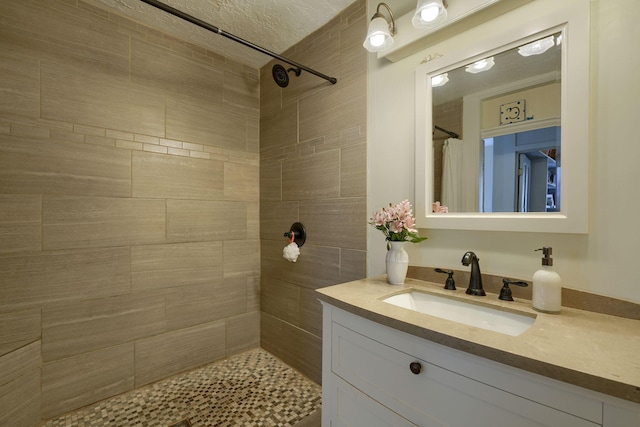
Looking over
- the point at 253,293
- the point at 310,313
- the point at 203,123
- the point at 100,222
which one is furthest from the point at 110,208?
the point at 310,313

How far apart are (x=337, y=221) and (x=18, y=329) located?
1725 millimetres

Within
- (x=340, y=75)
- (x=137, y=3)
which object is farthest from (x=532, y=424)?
(x=137, y=3)

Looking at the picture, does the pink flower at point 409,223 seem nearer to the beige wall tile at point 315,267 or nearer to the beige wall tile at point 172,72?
the beige wall tile at point 315,267

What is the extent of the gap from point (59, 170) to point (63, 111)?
0.32m

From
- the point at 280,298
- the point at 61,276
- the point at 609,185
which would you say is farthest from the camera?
the point at 280,298

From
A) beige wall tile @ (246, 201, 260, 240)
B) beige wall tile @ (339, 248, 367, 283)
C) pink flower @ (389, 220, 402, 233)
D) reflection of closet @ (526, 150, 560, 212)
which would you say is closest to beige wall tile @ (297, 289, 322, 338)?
beige wall tile @ (339, 248, 367, 283)

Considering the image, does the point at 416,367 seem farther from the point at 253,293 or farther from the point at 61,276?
the point at 61,276

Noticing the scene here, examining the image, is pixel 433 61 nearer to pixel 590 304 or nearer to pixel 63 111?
pixel 590 304

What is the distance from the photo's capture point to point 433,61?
1231 mm

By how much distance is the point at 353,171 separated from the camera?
156 centimetres

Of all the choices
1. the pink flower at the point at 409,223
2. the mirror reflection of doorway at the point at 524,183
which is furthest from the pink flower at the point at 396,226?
the mirror reflection of doorway at the point at 524,183

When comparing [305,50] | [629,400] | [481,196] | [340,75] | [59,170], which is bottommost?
[629,400]

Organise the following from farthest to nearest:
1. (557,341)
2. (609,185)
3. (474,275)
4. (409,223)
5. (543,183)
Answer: (409,223)
(474,275)
(543,183)
(609,185)
(557,341)

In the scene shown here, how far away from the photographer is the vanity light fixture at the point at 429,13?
1.11 meters
